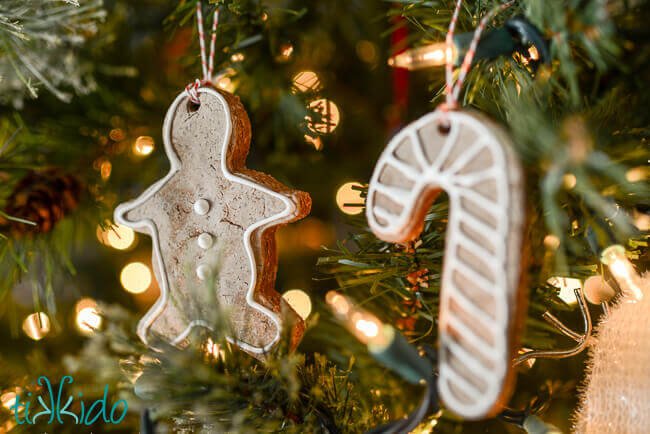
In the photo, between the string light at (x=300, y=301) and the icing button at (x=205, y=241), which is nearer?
the icing button at (x=205, y=241)

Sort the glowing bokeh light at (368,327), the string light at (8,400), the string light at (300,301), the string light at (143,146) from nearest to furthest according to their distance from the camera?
the glowing bokeh light at (368,327), the string light at (8,400), the string light at (143,146), the string light at (300,301)

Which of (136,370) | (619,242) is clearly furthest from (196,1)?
(619,242)

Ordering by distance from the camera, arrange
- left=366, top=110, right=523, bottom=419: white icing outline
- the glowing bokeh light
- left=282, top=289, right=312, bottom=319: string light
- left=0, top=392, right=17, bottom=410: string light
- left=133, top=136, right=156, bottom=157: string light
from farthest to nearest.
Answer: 1. left=282, top=289, right=312, bottom=319: string light
2. left=133, top=136, right=156, bottom=157: string light
3. left=0, top=392, right=17, bottom=410: string light
4. the glowing bokeh light
5. left=366, top=110, right=523, bottom=419: white icing outline

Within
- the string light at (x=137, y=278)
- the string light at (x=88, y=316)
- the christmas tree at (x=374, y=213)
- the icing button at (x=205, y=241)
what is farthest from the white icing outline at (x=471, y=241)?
the string light at (x=137, y=278)

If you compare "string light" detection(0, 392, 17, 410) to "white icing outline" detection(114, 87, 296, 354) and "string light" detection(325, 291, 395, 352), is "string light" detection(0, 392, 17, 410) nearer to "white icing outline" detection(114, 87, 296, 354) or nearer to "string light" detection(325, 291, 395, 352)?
"white icing outline" detection(114, 87, 296, 354)

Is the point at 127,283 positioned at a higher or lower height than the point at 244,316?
lower

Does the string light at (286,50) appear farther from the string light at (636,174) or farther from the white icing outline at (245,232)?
the string light at (636,174)

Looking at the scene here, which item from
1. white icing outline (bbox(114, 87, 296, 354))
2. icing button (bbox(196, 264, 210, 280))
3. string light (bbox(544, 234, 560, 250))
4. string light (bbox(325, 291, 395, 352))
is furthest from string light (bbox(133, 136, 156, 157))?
string light (bbox(544, 234, 560, 250))

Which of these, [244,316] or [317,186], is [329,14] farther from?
[244,316]
